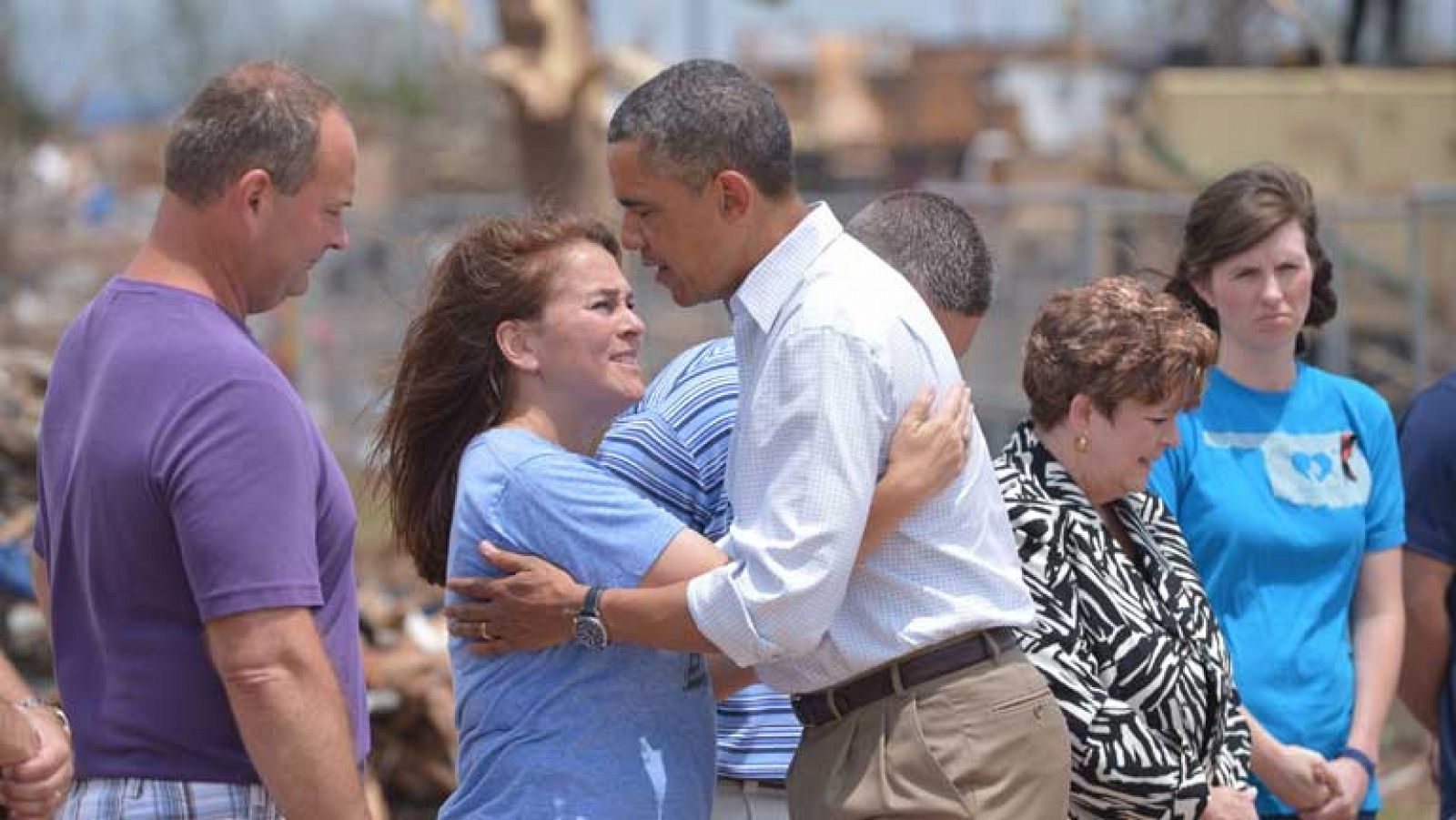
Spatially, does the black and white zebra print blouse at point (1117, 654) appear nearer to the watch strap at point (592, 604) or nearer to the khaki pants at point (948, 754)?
the khaki pants at point (948, 754)

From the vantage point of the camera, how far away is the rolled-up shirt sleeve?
9.87ft

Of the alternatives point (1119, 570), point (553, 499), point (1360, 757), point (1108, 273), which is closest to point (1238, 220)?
point (1119, 570)

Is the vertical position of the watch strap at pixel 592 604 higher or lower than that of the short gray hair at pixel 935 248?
lower

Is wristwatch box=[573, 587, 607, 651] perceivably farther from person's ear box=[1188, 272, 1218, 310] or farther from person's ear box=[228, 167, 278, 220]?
person's ear box=[1188, 272, 1218, 310]

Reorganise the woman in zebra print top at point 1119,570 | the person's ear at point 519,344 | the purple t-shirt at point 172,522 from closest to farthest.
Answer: the purple t-shirt at point 172,522, the person's ear at point 519,344, the woman in zebra print top at point 1119,570

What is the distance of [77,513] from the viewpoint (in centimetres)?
324

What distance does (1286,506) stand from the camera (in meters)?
4.50

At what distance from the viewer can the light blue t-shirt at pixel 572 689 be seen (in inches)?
125

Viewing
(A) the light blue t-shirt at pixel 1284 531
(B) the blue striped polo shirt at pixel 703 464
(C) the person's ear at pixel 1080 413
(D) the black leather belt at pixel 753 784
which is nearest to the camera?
(B) the blue striped polo shirt at pixel 703 464

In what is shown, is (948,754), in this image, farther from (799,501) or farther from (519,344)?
(519,344)

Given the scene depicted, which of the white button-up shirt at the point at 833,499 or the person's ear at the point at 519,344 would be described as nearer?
the white button-up shirt at the point at 833,499

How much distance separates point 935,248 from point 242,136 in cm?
134

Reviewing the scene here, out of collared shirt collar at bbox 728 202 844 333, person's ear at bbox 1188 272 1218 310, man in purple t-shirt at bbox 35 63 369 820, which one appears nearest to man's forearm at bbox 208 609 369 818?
man in purple t-shirt at bbox 35 63 369 820

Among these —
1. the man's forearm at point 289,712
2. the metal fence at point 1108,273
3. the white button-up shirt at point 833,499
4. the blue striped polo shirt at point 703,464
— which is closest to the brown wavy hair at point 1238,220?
the blue striped polo shirt at point 703,464
